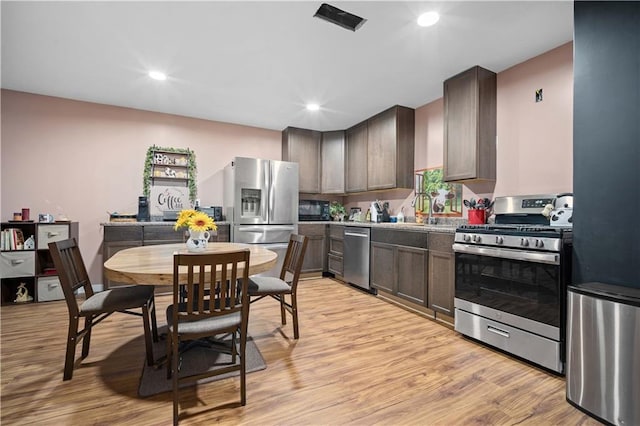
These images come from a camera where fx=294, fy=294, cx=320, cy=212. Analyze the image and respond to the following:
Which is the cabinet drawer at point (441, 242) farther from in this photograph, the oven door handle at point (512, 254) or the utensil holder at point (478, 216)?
the utensil holder at point (478, 216)

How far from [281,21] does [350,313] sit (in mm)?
2763

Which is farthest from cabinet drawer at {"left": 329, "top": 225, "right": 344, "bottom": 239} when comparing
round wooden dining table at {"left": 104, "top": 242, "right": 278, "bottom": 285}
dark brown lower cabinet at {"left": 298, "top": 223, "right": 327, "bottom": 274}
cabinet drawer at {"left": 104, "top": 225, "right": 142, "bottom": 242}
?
cabinet drawer at {"left": 104, "top": 225, "right": 142, "bottom": 242}

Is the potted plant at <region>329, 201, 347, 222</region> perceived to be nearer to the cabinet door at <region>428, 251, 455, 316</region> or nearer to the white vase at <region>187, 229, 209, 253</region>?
the cabinet door at <region>428, 251, 455, 316</region>

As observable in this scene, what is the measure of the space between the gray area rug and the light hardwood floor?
6 centimetres

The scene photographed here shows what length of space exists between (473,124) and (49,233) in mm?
4846

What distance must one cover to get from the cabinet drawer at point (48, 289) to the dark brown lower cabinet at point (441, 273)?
164 inches

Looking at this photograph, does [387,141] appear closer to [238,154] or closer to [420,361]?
[238,154]

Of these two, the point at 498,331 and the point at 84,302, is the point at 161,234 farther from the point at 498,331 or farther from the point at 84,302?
the point at 498,331

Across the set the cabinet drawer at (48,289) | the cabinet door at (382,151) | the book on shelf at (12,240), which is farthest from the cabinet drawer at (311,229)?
the book on shelf at (12,240)

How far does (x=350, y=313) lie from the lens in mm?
3135

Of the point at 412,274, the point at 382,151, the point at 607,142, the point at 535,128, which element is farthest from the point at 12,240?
the point at 535,128

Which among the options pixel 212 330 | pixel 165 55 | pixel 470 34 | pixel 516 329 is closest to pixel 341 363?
pixel 212 330

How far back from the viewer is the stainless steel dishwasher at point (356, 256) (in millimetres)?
3900

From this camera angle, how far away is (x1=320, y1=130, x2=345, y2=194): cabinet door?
5.23m
